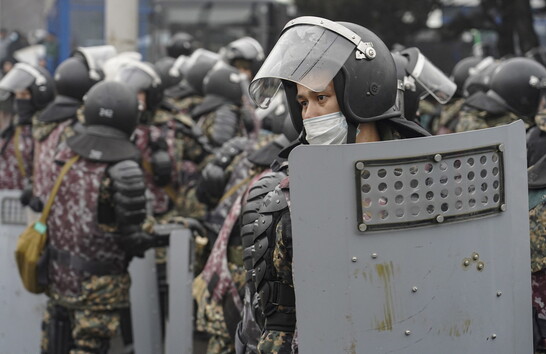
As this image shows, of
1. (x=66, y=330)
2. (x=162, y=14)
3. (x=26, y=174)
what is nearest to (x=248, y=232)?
(x=66, y=330)

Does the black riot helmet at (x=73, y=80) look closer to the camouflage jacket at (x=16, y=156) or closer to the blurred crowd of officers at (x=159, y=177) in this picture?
the blurred crowd of officers at (x=159, y=177)

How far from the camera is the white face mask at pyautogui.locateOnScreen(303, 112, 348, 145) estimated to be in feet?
10.8

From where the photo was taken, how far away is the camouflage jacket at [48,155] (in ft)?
21.0

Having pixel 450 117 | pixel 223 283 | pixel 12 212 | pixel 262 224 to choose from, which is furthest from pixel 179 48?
pixel 262 224

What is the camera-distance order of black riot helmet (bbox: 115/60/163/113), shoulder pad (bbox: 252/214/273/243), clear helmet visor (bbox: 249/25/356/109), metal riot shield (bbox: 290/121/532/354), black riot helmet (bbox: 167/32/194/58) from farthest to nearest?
1. black riot helmet (bbox: 167/32/194/58)
2. black riot helmet (bbox: 115/60/163/113)
3. shoulder pad (bbox: 252/214/273/243)
4. clear helmet visor (bbox: 249/25/356/109)
5. metal riot shield (bbox: 290/121/532/354)

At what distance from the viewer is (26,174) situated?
8.64 meters

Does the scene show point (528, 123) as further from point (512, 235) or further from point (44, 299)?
point (44, 299)

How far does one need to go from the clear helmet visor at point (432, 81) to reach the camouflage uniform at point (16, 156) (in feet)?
14.2

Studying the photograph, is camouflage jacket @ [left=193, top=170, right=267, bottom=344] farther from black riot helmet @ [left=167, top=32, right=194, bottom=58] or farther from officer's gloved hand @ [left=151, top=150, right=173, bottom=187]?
black riot helmet @ [left=167, top=32, right=194, bottom=58]

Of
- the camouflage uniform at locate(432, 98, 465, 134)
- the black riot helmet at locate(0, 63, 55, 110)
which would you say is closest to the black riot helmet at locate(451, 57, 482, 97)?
the camouflage uniform at locate(432, 98, 465, 134)

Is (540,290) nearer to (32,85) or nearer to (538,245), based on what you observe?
(538,245)

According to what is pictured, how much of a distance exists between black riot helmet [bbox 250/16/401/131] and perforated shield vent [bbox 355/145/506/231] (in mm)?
426

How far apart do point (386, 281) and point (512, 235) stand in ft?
1.45

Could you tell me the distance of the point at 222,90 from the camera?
8.82m
